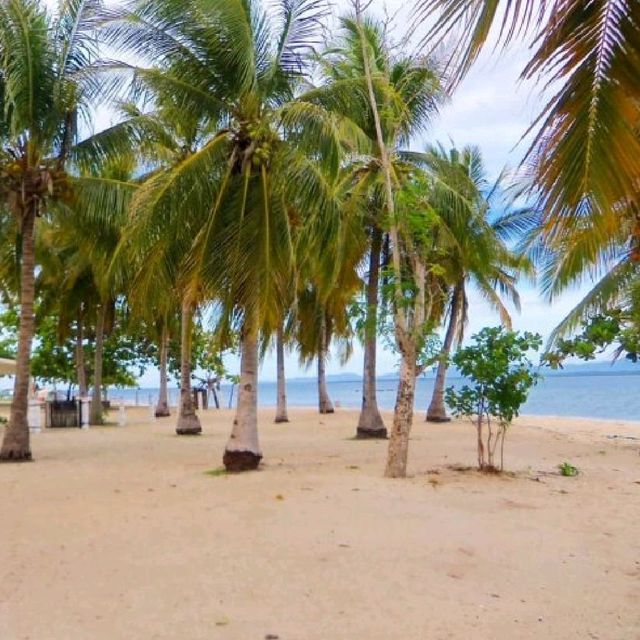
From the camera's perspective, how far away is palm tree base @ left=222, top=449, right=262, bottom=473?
35.1 feet

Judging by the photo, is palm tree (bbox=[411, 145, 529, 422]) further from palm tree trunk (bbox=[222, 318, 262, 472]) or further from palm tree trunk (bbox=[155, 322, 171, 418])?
palm tree trunk (bbox=[155, 322, 171, 418])

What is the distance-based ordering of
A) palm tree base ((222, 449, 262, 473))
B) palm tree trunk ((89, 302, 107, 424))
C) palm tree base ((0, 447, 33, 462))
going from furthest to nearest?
palm tree trunk ((89, 302, 107, 424))
palm tree base ((0, 447, 33, 462))
palm tree base ((222, 449, 262, 473))

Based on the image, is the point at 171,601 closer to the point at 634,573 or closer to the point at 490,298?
the point at 634,573

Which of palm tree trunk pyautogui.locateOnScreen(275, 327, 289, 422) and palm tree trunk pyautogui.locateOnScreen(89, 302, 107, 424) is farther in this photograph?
palm tree trunk pyautogui.locateOnScreen(275, 327, 289, 422)

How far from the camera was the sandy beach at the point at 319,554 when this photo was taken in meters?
4.29

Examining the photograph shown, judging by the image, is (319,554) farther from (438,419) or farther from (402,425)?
(438,419)

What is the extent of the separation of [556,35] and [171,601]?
3972 mm

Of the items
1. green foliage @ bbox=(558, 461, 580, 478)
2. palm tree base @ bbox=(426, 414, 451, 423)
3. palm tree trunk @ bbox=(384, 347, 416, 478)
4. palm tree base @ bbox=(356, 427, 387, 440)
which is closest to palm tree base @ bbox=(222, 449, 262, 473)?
palm tree trunk @ bbox=(384, 347, 416, 478)

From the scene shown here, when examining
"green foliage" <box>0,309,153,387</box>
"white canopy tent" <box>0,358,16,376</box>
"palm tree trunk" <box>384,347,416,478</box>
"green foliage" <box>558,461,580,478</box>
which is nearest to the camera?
"palm tree trunk" <box>384,347,416,478</box>

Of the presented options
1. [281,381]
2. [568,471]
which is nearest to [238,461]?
[568,471]

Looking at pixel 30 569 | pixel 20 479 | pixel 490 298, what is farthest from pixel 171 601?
pixel 490 298

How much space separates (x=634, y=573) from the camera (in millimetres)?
5379

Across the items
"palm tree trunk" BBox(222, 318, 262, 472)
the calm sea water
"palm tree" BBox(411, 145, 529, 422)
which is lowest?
the calm sea water

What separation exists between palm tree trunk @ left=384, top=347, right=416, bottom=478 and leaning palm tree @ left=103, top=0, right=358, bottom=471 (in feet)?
6.65
